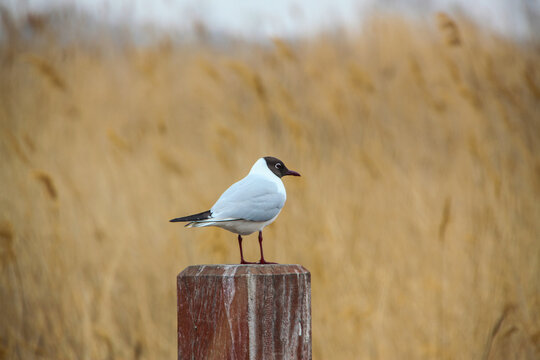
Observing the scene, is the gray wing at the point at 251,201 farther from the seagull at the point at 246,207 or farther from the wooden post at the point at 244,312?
the wooden post at the point at 244,312


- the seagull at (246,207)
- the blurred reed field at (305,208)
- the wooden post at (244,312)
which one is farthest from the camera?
the blurred reed field at (305,208)

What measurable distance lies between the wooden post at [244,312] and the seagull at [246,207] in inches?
7.6

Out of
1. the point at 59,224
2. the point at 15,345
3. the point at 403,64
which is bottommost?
the point at 15,345

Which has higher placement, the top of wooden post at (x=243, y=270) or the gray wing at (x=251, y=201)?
the gray wing at (x=251, y=201)

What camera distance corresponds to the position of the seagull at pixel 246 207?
1.26 metres

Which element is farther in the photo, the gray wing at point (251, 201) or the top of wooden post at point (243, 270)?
the gray wing at point (251, 201)

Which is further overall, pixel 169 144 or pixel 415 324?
pixel 169 144

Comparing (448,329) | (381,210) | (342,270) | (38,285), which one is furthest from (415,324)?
(38,285)

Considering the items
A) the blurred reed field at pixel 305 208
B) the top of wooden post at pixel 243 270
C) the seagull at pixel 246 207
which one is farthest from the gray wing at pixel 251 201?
the blurred reed field at pixel 305 208

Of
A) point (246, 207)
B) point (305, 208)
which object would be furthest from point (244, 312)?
point (305, 208)

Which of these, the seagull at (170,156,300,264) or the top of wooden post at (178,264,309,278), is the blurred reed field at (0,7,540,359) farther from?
the top of wooden post at (178,264,309,278)

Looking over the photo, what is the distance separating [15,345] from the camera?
8.50 ft

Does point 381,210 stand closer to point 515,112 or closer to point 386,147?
point 386,147

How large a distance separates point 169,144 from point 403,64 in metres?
2.35
